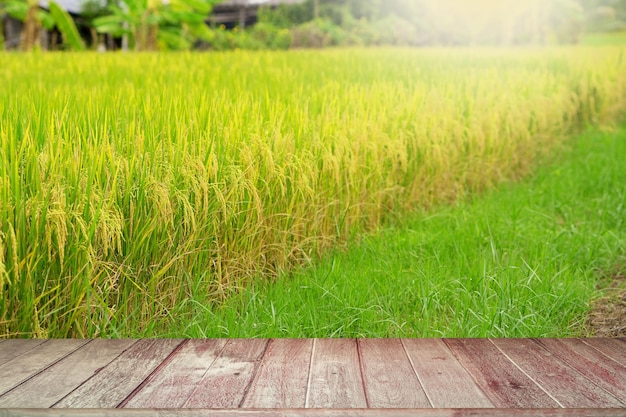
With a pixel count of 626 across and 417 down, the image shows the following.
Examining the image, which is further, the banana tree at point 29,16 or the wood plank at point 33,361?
the banana tree at point 29,16

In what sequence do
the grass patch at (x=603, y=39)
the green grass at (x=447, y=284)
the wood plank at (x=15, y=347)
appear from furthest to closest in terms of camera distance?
the grass patch at (x=603, y=39) → the green grass at (x=447, y=284) → the wood plank at (x=15, y=347)

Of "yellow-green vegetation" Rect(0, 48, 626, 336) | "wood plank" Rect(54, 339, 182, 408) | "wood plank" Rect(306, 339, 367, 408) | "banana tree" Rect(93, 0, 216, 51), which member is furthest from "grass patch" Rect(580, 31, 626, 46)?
"wood plank" Rect(54, 339, 182, 408)

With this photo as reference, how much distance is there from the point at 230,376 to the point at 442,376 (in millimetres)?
461

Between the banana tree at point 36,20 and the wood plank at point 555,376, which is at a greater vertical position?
the banana tree at point 36,20

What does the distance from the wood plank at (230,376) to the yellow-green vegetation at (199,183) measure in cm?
38

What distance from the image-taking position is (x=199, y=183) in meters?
2.02

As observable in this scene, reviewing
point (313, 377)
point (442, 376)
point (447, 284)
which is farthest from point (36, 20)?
point (442, 376)

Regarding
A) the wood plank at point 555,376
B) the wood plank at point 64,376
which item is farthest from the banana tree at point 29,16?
the wood plank at point 555,376

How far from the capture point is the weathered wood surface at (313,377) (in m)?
1.26

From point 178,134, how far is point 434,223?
128 centimetres

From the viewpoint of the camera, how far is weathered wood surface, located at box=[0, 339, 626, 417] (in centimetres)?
126

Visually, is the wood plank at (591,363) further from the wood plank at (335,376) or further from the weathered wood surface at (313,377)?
the wood plank at (335,376)

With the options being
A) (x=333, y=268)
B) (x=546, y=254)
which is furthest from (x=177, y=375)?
(x=546, y=254)

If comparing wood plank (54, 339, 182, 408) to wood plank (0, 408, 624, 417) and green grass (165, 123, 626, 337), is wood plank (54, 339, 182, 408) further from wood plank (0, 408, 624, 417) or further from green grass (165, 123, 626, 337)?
green grass (165, 123, 626, 337)
